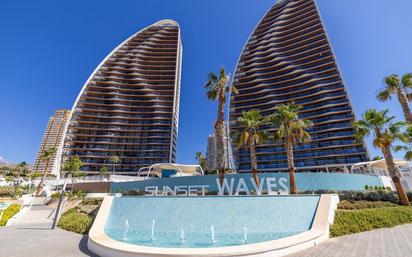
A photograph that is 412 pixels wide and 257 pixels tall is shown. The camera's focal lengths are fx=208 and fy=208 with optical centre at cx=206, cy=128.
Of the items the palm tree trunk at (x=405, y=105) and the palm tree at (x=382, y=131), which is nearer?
the palm tree at (x=382, y=131)

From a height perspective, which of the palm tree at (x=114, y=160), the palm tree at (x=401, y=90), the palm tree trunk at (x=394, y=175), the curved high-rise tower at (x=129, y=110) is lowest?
the palm tree trunk at (x=394, y=175)

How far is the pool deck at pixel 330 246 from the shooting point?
8023 millimetres

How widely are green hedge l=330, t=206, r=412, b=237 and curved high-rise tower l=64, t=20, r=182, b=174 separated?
6499 centimetres

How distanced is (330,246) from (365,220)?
5640 millimetres

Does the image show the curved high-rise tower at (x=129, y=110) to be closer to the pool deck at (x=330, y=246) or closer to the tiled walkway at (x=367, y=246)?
the pool deck at (x=330, y=246)

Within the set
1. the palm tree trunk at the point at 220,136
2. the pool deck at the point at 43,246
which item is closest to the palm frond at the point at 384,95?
the palm tree trunk at the point at 220,136

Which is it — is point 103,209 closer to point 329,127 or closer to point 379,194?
point 379,194

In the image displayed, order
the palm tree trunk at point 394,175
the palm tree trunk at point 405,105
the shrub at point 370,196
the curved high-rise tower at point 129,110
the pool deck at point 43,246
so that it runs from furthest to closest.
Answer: the curved high-rise tower at point 129,110 → the palm tree trunk at point 405,105 → the shrub at point 370,196 → the palm tree trunk at point 394,175 → the pool deck at point 43,246

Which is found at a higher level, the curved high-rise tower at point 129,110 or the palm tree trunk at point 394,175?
the curved high-rise tower at point 129,110

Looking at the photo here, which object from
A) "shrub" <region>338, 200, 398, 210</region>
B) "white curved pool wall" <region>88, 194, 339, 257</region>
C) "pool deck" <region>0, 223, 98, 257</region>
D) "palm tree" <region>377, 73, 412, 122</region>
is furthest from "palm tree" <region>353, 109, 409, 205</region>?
"pool deck" <region>0, 223, 98, 257</region>

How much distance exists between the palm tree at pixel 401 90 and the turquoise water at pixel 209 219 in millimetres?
23737

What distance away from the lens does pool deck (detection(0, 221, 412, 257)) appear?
8023mm

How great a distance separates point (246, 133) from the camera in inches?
1004

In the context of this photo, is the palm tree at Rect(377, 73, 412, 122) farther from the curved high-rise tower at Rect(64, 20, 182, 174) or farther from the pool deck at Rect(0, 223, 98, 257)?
the curved high-rise tower at Rect(64, 20, 182, 174)
